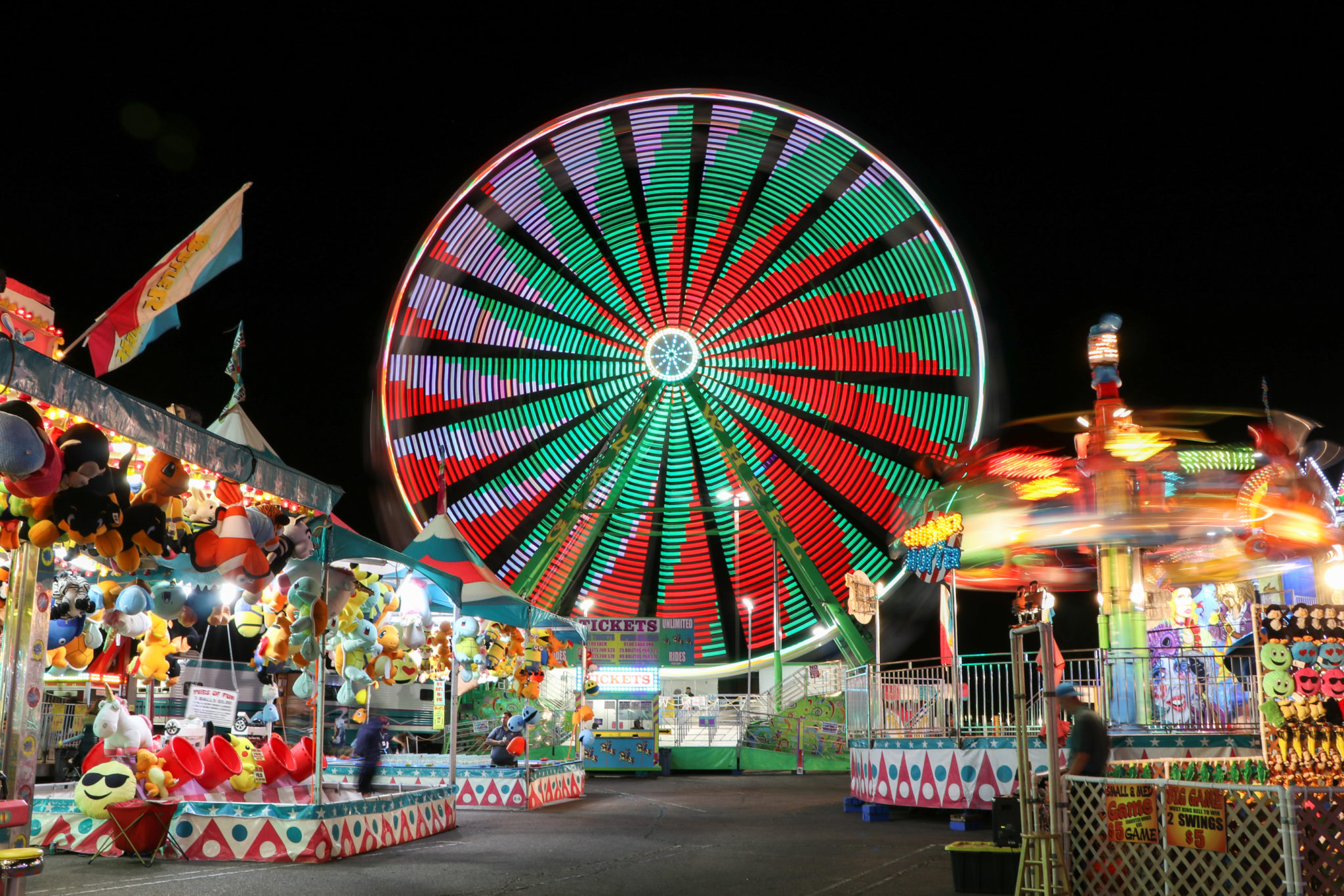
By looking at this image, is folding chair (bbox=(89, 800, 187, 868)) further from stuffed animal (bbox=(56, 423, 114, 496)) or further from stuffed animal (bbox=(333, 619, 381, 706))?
stuffed animal (bbox=(56, 423, 114, 496))

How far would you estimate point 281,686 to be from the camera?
45.7 ft

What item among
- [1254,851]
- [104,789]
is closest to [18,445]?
[104,789]

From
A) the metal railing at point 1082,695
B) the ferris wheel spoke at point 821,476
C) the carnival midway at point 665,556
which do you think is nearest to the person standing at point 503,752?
the carnival midway at point 665,556

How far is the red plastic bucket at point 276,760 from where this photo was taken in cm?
975

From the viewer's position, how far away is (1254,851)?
6203 mm

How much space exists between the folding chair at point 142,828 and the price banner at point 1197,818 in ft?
21.3

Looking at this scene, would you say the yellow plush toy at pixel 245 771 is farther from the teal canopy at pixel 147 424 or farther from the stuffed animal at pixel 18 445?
the stuffed animal at pixel 18 445

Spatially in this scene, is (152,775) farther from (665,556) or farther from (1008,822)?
(665,556)

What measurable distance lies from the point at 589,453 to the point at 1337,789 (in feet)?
55.3

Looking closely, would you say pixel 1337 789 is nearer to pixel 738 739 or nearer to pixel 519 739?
pixel 519 739

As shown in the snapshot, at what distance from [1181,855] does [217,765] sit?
22.4ft

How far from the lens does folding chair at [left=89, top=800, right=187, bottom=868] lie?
798cm

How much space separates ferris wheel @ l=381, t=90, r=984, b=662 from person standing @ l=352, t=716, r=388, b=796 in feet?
26.8

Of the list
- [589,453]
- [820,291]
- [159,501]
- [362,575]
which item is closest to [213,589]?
[362,575]
